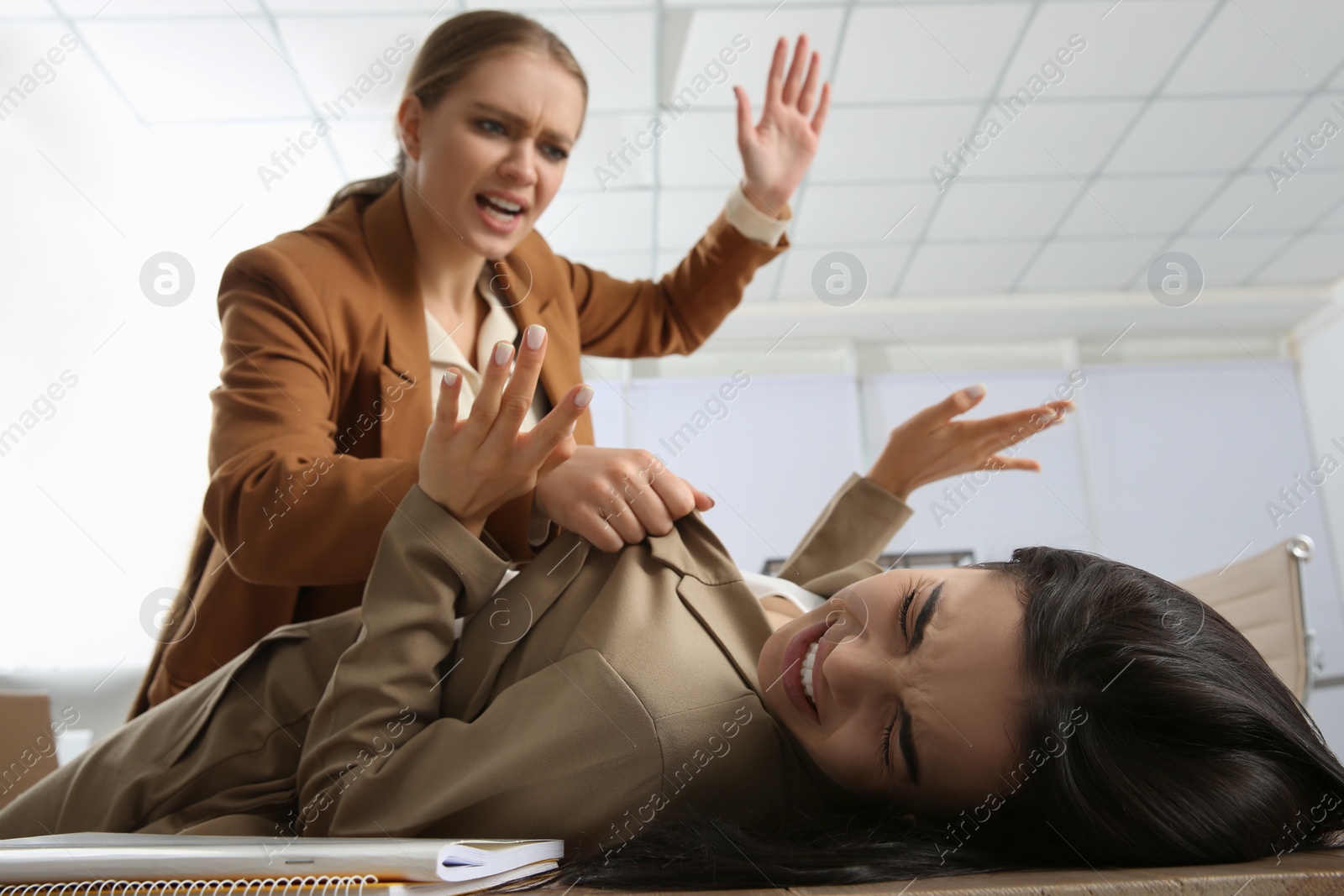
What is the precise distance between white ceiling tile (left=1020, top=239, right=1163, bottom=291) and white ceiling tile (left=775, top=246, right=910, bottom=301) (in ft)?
2.88

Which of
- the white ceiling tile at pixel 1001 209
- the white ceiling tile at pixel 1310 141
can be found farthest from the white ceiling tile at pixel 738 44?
the white ceiling tile at pixel 1310 141

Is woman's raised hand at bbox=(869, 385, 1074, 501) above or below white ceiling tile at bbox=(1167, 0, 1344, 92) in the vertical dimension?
below

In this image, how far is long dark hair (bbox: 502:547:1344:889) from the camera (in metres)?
0.62

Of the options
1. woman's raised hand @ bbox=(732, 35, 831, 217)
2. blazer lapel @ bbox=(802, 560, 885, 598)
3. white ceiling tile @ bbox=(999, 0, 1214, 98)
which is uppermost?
white ceiling tile @ bbox=(999, 0, 1214, 98)

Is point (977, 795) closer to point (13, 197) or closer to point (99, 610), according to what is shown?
point (99, 610)

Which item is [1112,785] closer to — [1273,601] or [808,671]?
[808,671]

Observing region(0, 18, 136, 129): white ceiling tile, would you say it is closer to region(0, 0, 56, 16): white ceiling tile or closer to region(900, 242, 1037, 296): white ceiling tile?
region(0, 0, 56, 16): white ceiling tile

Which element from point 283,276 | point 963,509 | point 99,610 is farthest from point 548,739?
point 963,509

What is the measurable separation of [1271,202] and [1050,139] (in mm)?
1616

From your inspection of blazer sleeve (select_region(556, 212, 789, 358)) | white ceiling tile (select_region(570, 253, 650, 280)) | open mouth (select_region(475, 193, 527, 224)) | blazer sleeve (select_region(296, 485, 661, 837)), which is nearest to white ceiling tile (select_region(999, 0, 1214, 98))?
white ceiling tile (select_region(570, 253, 650, 280))

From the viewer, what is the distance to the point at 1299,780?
0.67 m

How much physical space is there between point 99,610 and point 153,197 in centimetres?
170

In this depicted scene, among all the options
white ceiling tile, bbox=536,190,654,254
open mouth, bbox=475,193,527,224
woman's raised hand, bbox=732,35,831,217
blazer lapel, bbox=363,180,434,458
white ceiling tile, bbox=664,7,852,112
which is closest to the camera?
blazer lapel, bbox=363,180,434,458

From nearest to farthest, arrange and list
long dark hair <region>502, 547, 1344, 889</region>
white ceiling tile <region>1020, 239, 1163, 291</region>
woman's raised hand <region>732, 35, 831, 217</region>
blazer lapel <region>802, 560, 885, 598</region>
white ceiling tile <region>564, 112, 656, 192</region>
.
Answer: long dark hair <region>502, 547, 1344, 889</region>, blazer lapel <region>802, 560, 885, 598</region>, woman's raised hand <region>732, 35, 831, 217</region>, white ceiling tile <region>564, 112, 656, 192</region>, white ceiling tile <region>1020, 239, 1163, 291</region>
